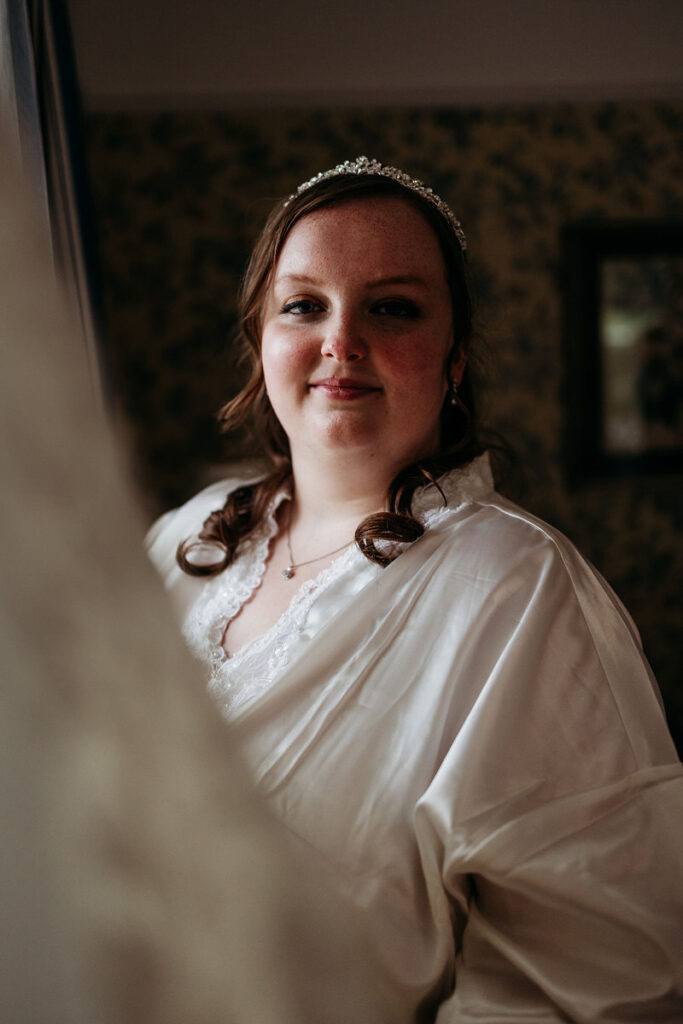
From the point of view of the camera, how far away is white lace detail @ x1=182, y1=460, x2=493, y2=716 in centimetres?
96

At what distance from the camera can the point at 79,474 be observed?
0.22 m

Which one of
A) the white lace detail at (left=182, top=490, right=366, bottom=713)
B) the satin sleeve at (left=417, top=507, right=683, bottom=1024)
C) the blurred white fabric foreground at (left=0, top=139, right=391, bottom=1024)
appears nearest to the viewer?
the blurred white fabric foreground at (left=0, top=139, right=391, bottom=1024)

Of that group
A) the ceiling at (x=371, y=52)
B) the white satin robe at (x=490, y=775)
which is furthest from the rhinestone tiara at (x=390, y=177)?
the ceiling at (x=371, y=52)

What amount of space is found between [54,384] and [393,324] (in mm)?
839

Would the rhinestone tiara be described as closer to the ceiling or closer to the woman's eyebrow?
the woman's eyebrow

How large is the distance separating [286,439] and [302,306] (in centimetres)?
37

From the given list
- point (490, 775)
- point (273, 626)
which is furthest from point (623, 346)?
point (490, 775)

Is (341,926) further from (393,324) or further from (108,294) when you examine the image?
(108,294)

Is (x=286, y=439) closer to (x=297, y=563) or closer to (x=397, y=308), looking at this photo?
(x=297, y=563)

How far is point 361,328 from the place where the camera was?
100 centimetres

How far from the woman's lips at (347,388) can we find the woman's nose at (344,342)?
0.03 metres

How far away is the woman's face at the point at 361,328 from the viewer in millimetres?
1000

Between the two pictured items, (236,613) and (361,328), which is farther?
(236,613)

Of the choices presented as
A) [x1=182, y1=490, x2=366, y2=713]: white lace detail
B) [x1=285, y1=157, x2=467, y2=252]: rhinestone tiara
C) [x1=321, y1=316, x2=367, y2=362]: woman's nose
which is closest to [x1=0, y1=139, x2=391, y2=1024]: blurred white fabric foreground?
[x1=182, y1=490, x2=366, y2=713]: white lace detail
